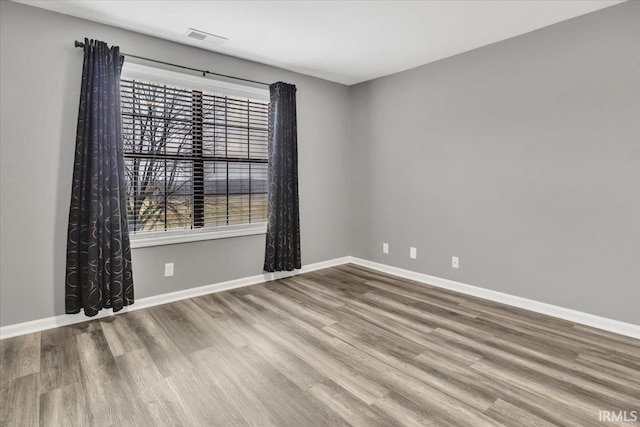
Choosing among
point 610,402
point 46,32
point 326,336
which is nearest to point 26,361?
point 326,336

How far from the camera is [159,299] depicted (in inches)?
133

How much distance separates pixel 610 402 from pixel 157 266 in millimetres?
3544

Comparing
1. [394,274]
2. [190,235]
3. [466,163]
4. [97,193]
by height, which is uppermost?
[466,163]

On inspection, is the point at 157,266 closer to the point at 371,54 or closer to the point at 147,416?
the point at 147,416

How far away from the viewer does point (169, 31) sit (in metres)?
3.13

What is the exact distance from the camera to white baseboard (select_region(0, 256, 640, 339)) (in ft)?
8.88

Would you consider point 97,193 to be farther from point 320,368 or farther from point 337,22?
point 337,22

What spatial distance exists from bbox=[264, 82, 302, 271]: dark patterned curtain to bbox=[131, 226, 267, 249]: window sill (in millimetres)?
208

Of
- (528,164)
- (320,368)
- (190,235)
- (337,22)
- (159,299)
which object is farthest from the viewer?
(190,235)

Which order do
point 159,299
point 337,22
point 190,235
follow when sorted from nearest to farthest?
1. point 337,22
2. point 159,299
3. point 190,235

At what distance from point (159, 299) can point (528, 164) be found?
3754 millimetres

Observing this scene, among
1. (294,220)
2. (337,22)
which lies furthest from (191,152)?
(337,22)

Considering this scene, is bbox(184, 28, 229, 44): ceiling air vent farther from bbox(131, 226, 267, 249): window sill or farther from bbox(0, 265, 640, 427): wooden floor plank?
bbox(0, 265, 640, 427): wooden floor plank

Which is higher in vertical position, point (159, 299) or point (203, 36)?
point (203, 36)
